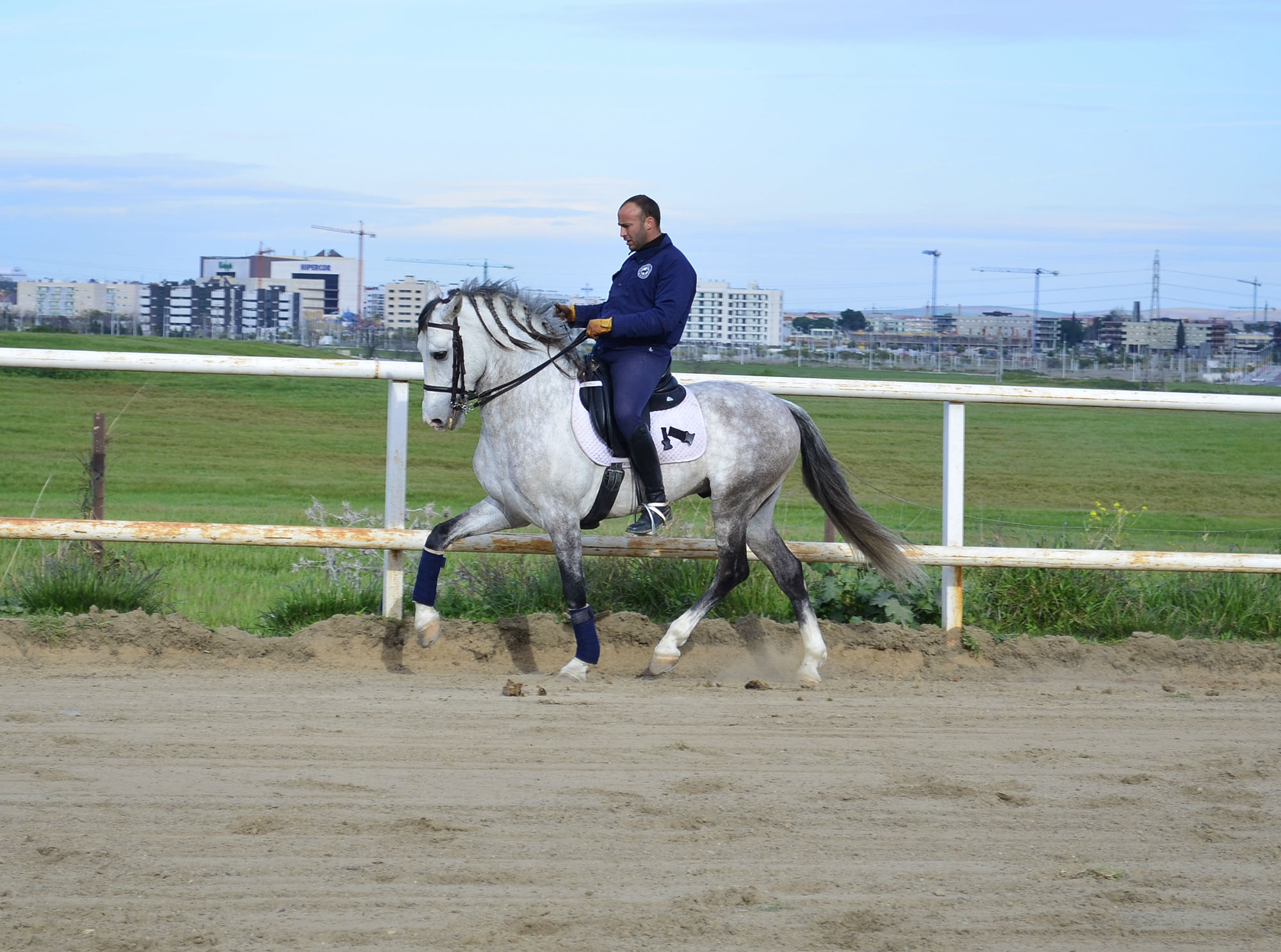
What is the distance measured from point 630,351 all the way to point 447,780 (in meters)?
2.45

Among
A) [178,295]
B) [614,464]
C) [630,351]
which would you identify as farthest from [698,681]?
[178,295]

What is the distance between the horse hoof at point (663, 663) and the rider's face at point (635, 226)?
6.74 feet

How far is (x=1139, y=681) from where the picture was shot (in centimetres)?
650

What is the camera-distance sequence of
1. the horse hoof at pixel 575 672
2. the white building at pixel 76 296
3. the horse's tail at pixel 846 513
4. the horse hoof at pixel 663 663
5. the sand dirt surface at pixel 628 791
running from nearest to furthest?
the sand dirt surface at pixel 628 791
the horse hoof at pixel 575 672
the horse hoof at pixel 663 663
the horse's tail at pixel 846 513
the white building at pixel 76 296

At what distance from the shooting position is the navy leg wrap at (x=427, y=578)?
241 inches

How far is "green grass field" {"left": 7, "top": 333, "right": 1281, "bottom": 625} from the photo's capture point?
9148 mm

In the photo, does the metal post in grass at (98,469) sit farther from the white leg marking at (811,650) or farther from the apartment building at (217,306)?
the apartment building at (217,306)

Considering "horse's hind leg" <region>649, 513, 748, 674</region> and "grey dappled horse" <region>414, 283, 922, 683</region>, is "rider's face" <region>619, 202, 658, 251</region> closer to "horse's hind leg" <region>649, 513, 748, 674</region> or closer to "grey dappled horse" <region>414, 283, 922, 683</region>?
"grey dappled horse" <region>414, 283, 922, 683</region>

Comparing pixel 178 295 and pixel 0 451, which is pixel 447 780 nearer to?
pixel 0 451

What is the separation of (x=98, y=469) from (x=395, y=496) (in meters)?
Result: 1.89

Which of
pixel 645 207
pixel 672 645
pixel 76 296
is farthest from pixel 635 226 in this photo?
pixel 76 296

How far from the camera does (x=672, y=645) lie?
6.20 meters

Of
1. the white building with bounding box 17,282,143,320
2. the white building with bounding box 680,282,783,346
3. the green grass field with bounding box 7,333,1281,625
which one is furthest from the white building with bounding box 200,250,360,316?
the green grass field with bounding box 7,333,1281,625

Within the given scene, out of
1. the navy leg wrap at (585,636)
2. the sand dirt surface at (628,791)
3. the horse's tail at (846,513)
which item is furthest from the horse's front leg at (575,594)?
the horse's tail at (846,513)
